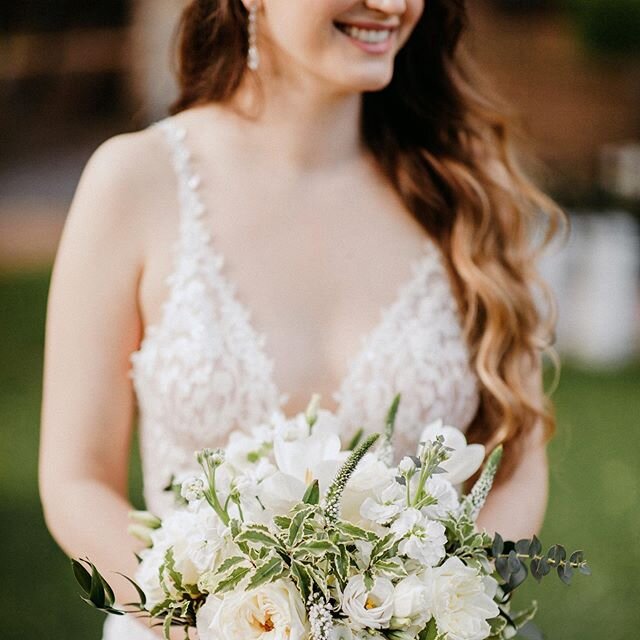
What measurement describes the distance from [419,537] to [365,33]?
1209 mm

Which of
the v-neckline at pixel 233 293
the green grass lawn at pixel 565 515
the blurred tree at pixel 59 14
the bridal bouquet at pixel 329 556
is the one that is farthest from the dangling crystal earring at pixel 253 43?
the blurred tree at pixel 59 14

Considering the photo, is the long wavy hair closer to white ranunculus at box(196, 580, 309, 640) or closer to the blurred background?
the blurred background

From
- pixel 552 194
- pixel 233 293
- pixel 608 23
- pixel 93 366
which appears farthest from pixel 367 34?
pixel 608 23

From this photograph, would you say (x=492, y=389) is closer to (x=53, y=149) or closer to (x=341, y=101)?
(x=341, y=101)

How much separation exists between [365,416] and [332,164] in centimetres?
64

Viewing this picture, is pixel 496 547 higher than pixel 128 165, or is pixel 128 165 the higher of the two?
pixel 128 165

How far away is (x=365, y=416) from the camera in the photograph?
269 centimetres

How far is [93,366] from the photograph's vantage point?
254 centimetres

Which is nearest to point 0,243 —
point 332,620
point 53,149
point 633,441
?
point 53,149

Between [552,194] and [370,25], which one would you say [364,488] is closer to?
[370,25]

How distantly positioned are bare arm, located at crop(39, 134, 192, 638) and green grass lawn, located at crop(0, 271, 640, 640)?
9.23 feet

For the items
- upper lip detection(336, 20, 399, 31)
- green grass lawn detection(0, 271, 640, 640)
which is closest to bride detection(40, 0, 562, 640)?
upper lip detection(336, 20, 399, 31)

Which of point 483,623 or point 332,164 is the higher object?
point 332,164

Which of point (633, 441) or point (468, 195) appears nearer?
point (468, 195)
